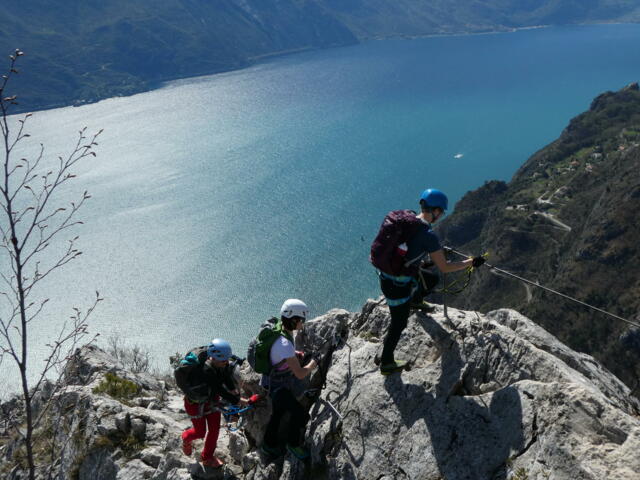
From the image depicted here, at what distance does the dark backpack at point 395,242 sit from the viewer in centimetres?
647

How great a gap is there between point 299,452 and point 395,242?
136 inches

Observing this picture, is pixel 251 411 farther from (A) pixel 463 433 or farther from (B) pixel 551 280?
(B) pixel 551 280

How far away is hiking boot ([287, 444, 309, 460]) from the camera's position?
23.4 feet

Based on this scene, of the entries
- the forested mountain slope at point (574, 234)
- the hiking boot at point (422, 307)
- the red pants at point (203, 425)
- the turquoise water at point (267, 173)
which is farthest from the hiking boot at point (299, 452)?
the turquoise water at point (267, 173)

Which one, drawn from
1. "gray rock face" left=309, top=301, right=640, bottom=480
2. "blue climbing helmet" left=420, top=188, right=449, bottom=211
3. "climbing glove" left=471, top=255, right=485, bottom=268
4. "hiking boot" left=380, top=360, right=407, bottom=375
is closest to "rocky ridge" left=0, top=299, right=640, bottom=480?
"gray rock face" left=309, top=301, right=640, bottom=480

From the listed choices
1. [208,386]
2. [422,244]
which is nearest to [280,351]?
[208,386]

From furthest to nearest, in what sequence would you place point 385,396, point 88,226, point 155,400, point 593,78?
point 593,78
point 88,226
point 155,400
point 385,396

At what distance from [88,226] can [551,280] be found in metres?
64.6

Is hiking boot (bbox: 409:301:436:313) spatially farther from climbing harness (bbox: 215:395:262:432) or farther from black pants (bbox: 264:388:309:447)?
climbing harness (bbox: 215:395:262:432)

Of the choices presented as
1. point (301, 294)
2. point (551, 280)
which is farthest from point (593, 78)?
point (301, 294)

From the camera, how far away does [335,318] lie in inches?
383

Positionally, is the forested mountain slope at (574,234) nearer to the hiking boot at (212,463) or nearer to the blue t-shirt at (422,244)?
the blue t-shirt at (422,244)

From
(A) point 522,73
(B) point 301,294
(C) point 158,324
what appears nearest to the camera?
(C) point 158,324

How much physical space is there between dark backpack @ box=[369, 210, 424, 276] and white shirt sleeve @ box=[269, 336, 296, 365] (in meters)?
1.71
